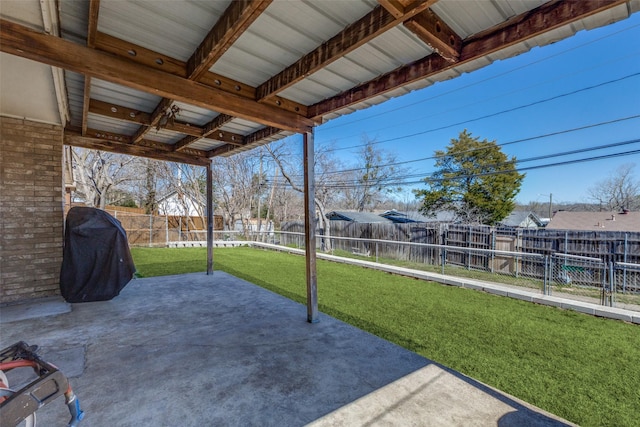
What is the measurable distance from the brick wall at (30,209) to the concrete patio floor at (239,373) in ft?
1.26

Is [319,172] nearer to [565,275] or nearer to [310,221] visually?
[565,275]

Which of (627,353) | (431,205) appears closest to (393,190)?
(431,205)

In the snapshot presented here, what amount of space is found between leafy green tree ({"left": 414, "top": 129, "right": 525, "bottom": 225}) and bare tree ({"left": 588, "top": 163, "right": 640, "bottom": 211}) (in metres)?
9.79

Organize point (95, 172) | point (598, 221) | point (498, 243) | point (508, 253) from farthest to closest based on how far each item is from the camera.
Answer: point (95, 172) < point (598, 221) < point (498, 243) < point (508, 253)

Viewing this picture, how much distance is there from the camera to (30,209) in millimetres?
3973

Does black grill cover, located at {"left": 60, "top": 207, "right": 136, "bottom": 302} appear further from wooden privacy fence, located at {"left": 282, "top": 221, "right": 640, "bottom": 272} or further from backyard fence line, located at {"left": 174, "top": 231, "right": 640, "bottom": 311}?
wooden privacy fence, located at {"left": 282, "top": 221, "right": 640, "bottom": 272}

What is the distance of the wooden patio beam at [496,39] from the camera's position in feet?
5.31

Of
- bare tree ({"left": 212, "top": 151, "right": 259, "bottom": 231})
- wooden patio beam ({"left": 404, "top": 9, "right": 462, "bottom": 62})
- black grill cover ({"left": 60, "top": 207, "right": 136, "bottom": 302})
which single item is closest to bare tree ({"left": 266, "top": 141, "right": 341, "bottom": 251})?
bare tree ({"left": 212, "top": 151, "right": 259, "bottom": 231})

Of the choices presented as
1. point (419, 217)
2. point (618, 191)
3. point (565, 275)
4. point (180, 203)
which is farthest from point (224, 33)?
point (618, 191)

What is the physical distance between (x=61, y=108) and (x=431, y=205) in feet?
55.3

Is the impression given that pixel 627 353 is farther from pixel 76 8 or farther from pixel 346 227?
pixel 346 227

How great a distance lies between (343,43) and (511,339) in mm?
3573

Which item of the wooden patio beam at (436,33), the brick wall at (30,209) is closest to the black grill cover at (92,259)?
the brick wall at (30,209)

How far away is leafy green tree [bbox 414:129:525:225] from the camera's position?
15008 mm
